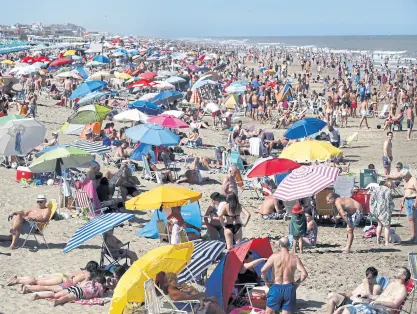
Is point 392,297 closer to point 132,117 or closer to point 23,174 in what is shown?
point 23,174

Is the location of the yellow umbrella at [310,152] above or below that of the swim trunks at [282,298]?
above

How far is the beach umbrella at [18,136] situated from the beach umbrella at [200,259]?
6.06 m

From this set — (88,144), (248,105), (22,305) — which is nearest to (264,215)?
(88,144)

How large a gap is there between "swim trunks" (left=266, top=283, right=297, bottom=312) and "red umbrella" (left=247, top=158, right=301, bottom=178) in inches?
175

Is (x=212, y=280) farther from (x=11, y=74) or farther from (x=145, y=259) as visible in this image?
(x=11, y=74)

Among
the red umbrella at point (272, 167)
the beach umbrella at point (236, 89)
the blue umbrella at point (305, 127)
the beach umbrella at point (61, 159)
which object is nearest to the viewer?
the red umbrella at point (272, 167)

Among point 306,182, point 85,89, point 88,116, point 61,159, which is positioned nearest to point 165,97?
point 85,89

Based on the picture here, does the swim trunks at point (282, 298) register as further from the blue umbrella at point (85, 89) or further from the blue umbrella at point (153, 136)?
the blue umbrella at point (85, 89)

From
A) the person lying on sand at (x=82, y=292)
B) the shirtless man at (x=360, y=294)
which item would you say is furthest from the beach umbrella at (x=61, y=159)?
the shirtless man at (x=360, y=294)

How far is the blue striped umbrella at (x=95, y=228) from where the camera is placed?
7467 mm

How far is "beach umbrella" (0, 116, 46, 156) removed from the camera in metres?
12.0

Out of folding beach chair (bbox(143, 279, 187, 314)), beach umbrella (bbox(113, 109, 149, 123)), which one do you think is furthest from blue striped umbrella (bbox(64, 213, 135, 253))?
beach umbrella (bbox(113, 109, 149, 123))

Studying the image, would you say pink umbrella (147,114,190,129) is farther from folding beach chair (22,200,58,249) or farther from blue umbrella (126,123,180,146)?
folding beach chair (22,200,58,249)

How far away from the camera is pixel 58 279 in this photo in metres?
7.59
